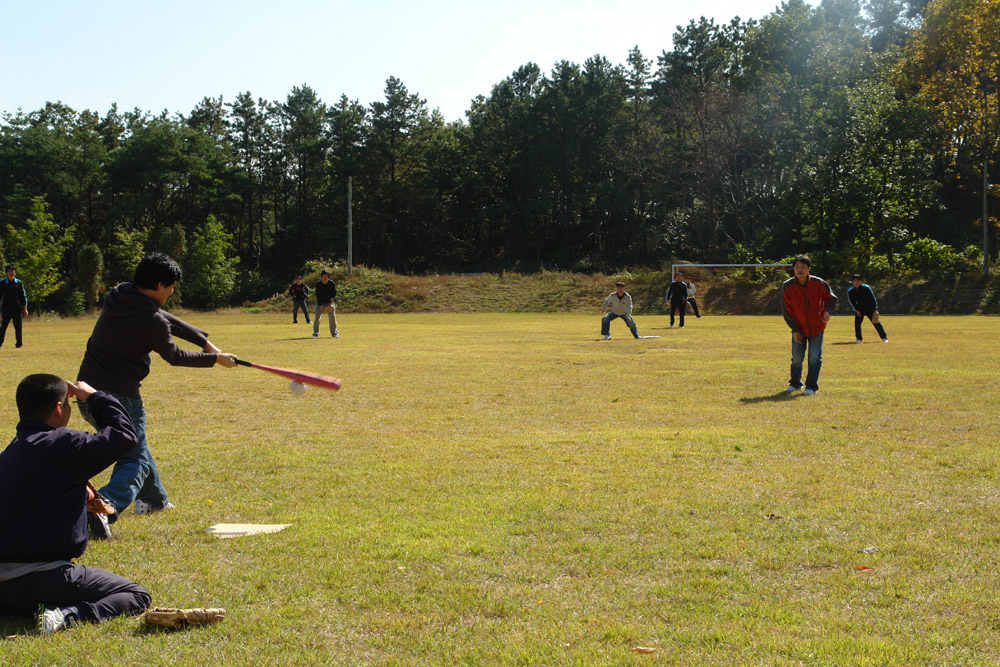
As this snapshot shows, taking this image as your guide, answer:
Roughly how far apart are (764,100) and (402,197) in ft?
122

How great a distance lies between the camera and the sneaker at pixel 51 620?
4.29m

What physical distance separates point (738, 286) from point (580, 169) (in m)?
35.2

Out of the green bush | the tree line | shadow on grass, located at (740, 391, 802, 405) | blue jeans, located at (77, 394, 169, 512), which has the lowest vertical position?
shadow on grass, located at (740, 391, 802, 405)

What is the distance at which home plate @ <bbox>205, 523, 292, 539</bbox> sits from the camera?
236 inches

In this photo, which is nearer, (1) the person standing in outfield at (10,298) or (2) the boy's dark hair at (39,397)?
(2) the boy's dark hair at (39,397)

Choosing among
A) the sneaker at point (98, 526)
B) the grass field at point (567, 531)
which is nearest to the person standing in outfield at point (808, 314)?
the grass field at point (567, 531)

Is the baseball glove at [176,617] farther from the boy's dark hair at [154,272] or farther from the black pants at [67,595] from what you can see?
the boy's dark hair at [154,272]

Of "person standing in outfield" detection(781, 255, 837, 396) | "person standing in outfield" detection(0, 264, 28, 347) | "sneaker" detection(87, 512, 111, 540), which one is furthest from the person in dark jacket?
"person standing in outfield" detection(0, 264, 28, 347)

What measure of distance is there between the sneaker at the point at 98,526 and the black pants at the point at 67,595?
1.26 m

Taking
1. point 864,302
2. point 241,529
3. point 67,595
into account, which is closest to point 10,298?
point 241,529

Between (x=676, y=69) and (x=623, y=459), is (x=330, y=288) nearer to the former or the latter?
(x=623, y=459)

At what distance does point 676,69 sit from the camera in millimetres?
87062

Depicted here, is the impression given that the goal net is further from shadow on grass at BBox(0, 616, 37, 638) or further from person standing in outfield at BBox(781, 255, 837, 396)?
shadow on grass at BBox(0, 616, 37, 638)

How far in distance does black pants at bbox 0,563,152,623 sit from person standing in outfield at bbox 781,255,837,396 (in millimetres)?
11085
